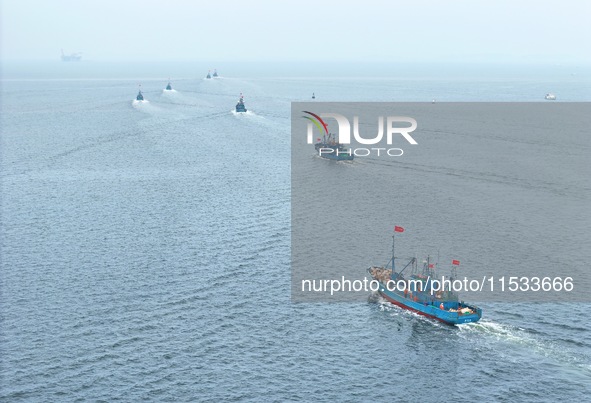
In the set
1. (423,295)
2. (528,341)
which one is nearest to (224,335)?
(423,295)

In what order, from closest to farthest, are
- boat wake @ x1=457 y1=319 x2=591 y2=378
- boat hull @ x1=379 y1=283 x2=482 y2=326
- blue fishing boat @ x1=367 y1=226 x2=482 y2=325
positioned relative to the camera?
boat wake @ x1=457 y1=319 x2=591 y2=378 → boat hull @ x1=379 y1=283 x2=482 y2=326 → blue fishing boat @ x1=367 y1=226 x2=482 y2=325

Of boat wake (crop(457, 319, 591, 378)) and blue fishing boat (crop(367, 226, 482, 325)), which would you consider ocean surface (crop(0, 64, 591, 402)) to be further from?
blue fishing boat (crop(367, 226, 482, 325))

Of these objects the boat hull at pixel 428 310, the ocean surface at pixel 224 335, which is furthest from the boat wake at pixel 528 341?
the boat hull at pixel 428 310

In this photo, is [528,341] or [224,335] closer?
[528,341]

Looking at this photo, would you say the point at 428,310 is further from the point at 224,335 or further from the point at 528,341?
the point at 224,335

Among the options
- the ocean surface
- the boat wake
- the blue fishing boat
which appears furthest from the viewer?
the blue fishing boat

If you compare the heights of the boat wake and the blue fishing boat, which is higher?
the blue fishing boat

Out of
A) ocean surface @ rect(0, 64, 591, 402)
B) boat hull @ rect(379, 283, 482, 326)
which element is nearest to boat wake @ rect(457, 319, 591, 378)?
ocean surface @ rect(0, 64, 591, 402)

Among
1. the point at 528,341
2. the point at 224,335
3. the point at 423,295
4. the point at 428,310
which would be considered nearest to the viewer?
the point at 528,341

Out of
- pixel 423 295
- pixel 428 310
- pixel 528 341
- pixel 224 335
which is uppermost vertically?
pixel 423 295
